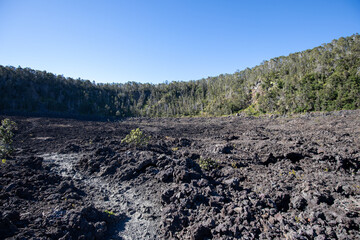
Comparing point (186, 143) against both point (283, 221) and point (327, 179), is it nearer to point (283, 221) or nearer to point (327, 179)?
point (327, 179)

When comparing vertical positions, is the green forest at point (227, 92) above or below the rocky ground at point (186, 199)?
above

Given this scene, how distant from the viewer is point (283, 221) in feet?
19.7

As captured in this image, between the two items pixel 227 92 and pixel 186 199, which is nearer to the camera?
pixel 186 199

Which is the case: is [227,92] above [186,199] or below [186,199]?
above

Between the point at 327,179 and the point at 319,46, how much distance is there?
108794mm

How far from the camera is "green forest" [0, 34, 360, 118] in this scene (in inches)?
2004

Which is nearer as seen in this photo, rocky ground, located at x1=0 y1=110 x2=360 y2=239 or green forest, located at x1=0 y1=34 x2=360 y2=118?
rocky ground, located at x1=0 y1=110 x2=360 y2=239

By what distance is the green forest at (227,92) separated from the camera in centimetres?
5091

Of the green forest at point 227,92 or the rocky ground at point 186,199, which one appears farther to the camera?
the green forest at point 227,92

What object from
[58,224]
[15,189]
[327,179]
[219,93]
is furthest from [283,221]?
[219,93]

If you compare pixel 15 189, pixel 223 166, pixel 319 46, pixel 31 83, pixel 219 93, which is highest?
pixel 319 46

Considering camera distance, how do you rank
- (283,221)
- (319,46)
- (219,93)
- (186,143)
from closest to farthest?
(283,221), (186,143), (319,46), (219,93)

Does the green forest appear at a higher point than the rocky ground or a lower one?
higher

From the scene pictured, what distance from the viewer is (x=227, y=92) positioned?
297ft
